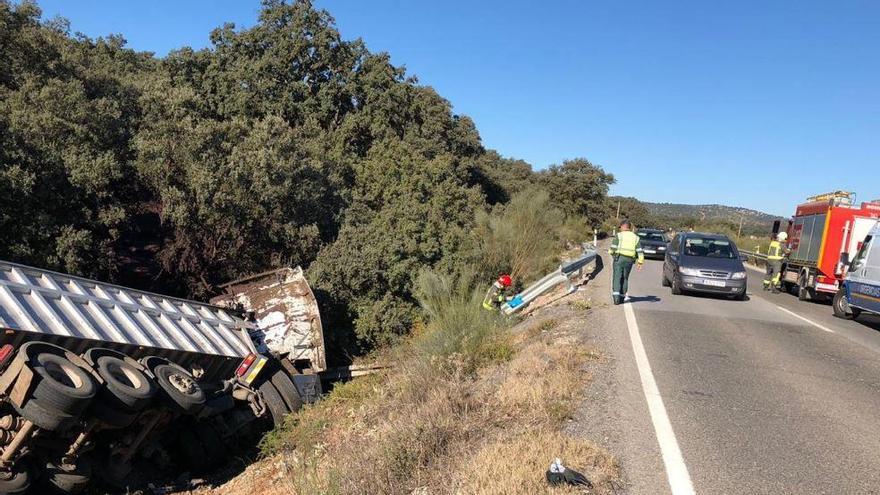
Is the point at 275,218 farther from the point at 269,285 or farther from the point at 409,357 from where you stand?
the point at 409,357

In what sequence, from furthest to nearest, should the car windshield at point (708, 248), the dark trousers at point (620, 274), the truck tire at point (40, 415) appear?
the car windshield at point (708, 248) → the dark trousers at point (620, 274) → the truck tire at point (40, 415)

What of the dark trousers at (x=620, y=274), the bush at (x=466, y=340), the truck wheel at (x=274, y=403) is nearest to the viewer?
the bush at (x=466, y=340)

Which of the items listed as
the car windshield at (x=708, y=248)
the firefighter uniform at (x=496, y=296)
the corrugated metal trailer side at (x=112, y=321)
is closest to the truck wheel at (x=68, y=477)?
the corrugated metal trailer side at (x=112, y=321)

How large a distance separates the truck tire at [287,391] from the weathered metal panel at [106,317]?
73cm

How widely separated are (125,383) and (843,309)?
51.2 ft

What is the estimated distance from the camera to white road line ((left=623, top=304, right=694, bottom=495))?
4.47m

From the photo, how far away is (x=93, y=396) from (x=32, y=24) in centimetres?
1689

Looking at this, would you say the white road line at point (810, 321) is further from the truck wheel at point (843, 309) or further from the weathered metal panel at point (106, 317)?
the weathered metal panel at point (106, 317)

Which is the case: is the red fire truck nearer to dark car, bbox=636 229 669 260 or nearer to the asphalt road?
the asphalt road

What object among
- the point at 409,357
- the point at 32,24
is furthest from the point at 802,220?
the point at 32,24

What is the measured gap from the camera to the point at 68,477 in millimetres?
6621

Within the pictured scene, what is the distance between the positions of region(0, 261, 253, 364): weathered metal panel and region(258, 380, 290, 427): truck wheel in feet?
2.48

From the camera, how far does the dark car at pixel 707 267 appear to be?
1564 centimetres

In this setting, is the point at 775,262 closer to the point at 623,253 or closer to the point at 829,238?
the point at 829,238
